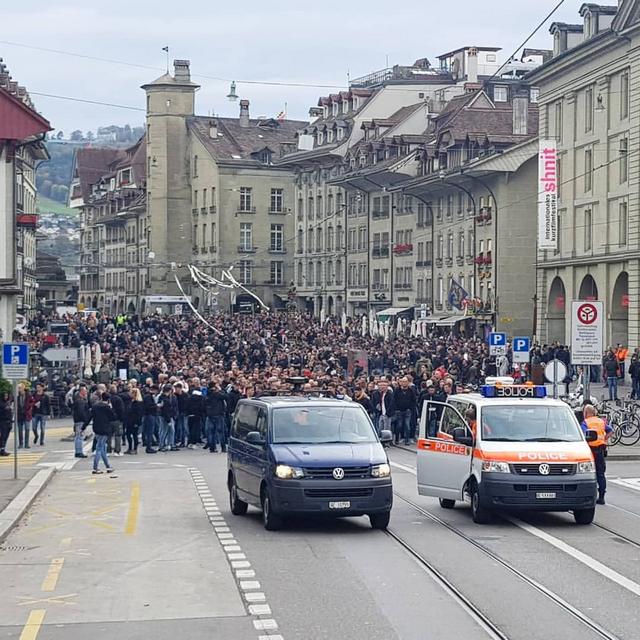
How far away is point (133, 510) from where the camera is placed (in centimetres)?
2166

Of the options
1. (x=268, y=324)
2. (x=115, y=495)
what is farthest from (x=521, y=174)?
(x=115, y=495)

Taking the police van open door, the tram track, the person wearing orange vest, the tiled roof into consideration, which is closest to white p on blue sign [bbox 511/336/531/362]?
the person wearing orange vest

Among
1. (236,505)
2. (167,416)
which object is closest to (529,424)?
(236,505)

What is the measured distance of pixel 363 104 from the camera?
101812 millimetres

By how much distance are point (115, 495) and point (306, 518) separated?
5225 millimetres

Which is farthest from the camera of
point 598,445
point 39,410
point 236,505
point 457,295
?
point 457,295

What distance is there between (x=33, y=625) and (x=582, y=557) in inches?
252

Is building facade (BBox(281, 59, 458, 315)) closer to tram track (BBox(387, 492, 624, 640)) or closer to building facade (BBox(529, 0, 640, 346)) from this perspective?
building facade (BBox(529, 0, 640, 346))

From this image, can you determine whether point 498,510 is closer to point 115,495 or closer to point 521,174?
point 115,495

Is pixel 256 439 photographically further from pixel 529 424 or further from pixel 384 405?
pixel 384 405

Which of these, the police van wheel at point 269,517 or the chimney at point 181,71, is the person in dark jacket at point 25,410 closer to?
the police van wheel at point 269,517

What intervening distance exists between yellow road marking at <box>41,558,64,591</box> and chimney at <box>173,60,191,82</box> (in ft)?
368

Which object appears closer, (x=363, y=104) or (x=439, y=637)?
(x=439, y=637)

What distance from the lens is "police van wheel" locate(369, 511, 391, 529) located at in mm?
18516
